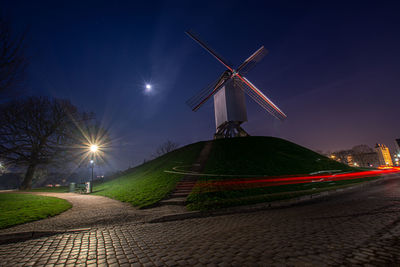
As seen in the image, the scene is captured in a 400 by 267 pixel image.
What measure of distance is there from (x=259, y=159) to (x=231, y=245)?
17.5 meters

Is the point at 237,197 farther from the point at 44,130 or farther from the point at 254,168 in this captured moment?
the point at 44,130

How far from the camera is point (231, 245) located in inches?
170

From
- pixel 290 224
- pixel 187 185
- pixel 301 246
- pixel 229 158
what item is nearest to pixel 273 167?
pixel 229 158

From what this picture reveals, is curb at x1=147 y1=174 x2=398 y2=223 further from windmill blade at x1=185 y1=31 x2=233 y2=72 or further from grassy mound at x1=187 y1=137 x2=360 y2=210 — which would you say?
windmill blade at x1=185 y1=31 x2=233 y2=72

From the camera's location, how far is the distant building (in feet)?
366

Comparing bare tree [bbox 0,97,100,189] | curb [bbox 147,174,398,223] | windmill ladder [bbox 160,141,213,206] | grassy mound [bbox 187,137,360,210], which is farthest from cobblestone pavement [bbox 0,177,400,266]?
bare tree [bbox 0,97,100,189]

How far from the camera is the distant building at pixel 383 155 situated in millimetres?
111625

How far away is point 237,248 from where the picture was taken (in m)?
4.11

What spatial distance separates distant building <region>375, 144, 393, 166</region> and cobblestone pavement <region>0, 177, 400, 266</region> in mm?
153337

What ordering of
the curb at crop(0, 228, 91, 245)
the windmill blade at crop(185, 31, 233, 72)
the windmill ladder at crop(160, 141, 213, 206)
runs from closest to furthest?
the curb at crop(0, 228, 91, 245), the windmill ladder at crop(160, 141, 213, 206), the windmill blade at crop(185, 31, 233, 72)

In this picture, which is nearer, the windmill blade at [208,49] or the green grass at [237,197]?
the green grass at [237,197]

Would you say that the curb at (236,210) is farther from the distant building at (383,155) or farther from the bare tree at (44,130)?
the distant building at (383,155)

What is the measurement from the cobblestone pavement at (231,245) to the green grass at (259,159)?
36.0 feet

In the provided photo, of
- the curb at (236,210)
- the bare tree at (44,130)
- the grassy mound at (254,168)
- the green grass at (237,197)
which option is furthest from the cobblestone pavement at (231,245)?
the bare tree at (44,130)
